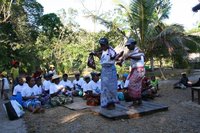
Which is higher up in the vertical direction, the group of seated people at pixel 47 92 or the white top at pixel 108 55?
the white top at pixel 108 55

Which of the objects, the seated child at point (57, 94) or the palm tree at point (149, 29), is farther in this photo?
the palm tree at point (149, 29)

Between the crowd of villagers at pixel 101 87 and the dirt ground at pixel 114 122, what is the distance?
599 mm

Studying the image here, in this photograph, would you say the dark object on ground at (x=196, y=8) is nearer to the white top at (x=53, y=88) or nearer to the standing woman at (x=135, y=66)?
the standing woman at (x=135, y=66)

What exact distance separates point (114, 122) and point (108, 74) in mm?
1334

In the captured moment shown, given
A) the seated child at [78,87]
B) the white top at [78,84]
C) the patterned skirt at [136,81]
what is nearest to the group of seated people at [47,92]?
the seated child at [78,87]

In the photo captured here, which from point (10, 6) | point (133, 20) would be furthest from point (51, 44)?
point (133, 20)

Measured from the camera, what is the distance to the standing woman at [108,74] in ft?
25.0

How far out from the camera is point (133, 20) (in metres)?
14.8

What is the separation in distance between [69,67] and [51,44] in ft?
15.6

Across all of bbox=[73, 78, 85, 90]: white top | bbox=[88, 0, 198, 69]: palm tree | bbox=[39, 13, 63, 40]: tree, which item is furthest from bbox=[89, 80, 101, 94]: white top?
bbox=[39, 13, 63, 40]: tree

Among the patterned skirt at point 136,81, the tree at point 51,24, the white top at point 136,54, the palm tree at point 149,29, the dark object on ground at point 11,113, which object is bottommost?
the dark object on ground at point 11,113

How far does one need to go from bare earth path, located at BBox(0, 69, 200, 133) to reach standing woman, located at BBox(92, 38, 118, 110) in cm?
51

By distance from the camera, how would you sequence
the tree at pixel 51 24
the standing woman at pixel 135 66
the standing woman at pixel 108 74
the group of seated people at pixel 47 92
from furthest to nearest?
A: the tree at pixel 51 24, the group of seated people at pixel 47 92, the standing woman at pixel 108 74, the standing woman at pixel 135 66

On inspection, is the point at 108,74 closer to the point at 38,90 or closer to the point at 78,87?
the point at 38,90
